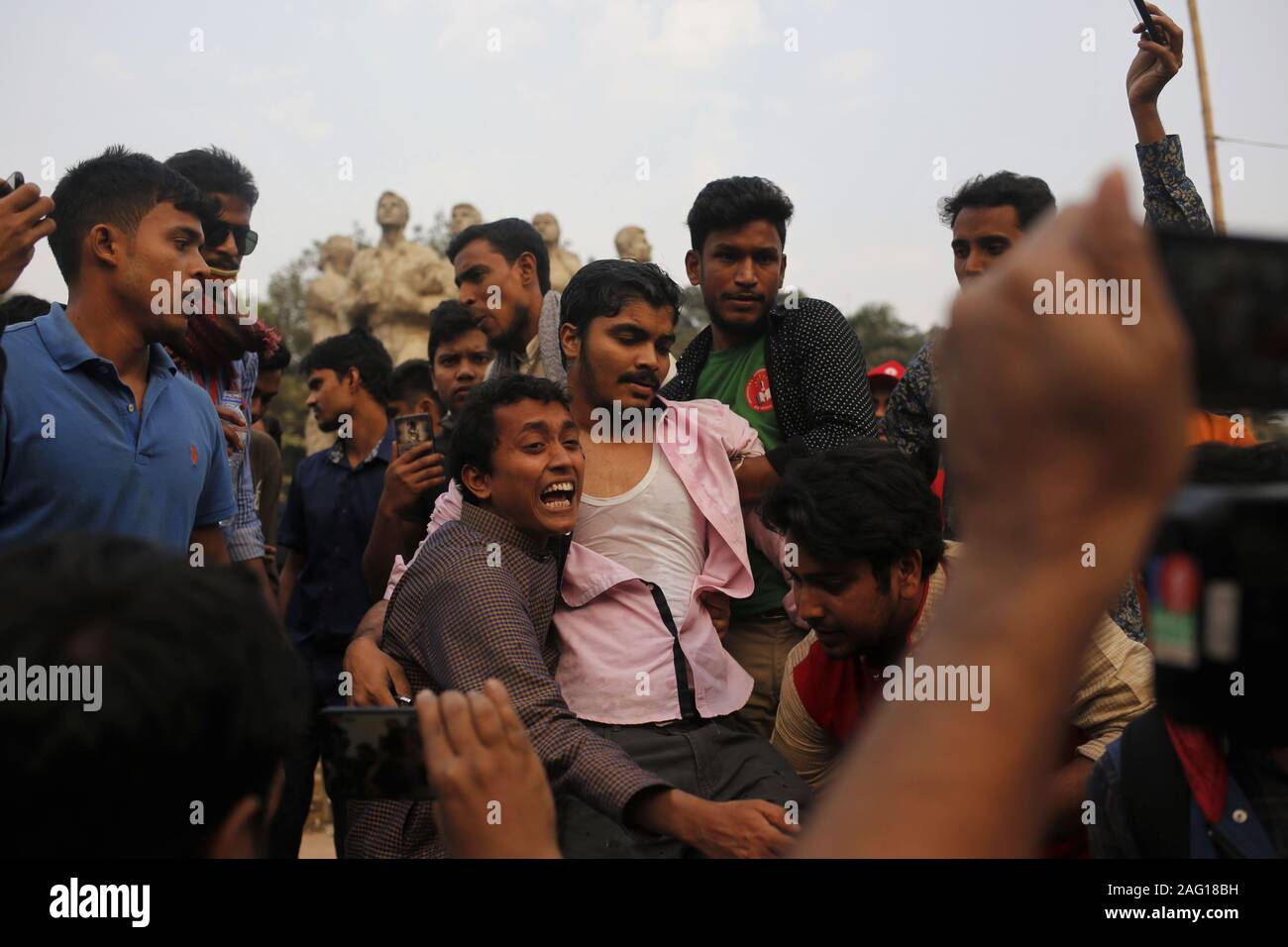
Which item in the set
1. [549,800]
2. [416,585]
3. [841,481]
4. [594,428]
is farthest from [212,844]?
[594,428]

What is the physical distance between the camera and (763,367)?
3.97 m

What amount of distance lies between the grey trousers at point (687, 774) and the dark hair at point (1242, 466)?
147 centimetres

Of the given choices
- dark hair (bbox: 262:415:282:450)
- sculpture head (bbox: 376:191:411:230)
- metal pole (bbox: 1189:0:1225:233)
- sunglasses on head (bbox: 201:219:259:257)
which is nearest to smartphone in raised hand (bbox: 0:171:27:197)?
sunglasses on head (bbox: 201:219:259:257)

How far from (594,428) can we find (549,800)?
245 cm

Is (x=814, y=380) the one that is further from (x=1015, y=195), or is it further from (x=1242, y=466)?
(x=1242, y=466)

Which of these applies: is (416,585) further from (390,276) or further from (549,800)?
(390,276)

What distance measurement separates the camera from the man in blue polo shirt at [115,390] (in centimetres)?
310

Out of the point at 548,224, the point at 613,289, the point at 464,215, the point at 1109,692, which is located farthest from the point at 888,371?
the point at 548,224

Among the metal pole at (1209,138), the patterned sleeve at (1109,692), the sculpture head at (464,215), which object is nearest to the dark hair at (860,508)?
the patterned sleeve at (1109,692)

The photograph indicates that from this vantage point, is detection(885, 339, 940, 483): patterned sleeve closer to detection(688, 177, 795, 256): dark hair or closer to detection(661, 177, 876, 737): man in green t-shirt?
detection(661, 177, 876, 737): man in green t-shirt

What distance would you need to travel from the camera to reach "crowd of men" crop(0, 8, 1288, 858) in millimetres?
747

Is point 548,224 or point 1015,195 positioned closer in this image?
point 1015,195

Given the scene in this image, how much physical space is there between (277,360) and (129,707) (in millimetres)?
4969

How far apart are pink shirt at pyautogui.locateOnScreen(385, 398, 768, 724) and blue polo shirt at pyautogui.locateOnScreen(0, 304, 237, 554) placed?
704mm
